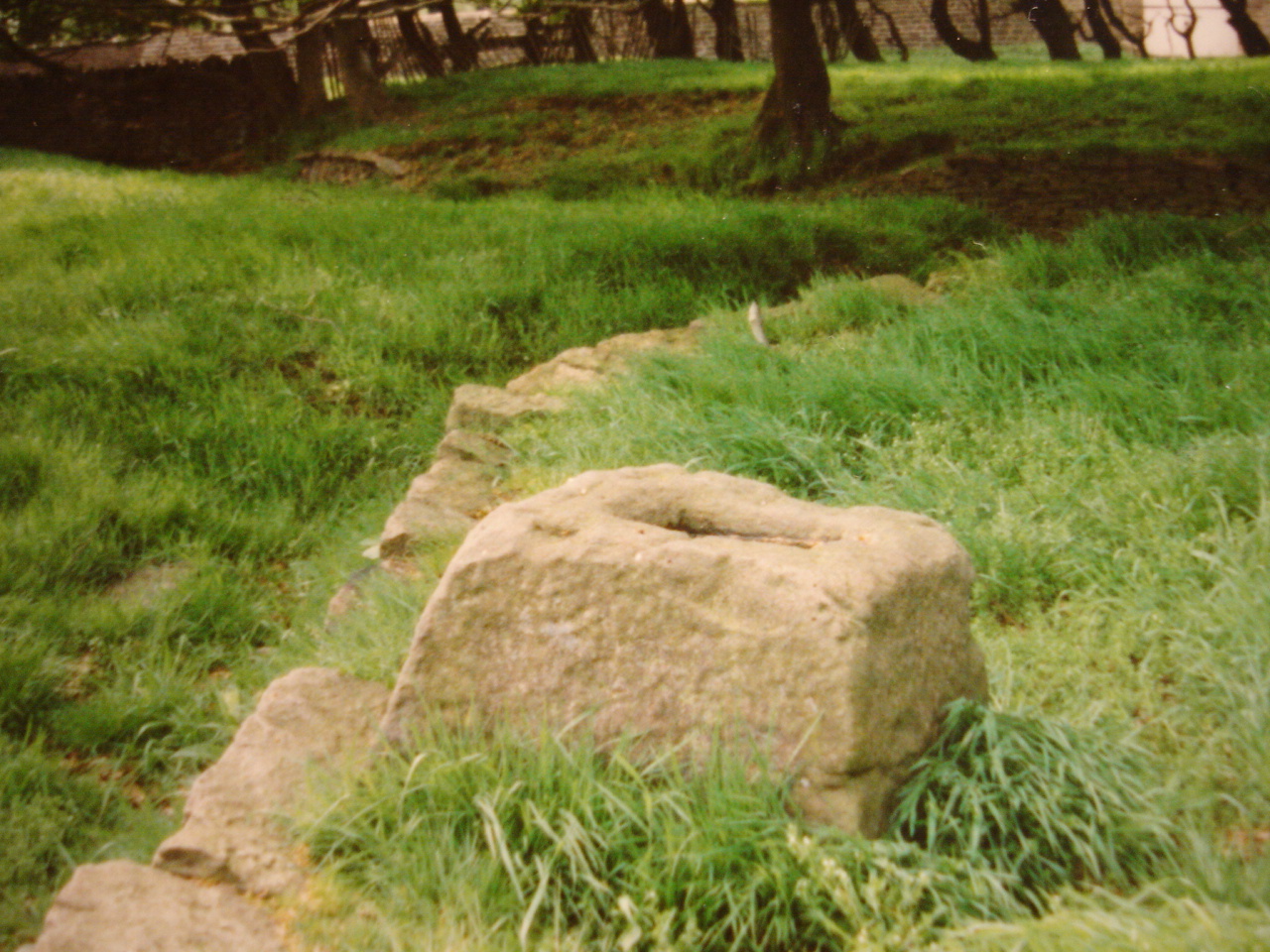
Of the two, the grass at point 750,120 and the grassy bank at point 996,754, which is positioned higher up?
the grass at point 750,120

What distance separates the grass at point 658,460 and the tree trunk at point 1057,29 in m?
5.27

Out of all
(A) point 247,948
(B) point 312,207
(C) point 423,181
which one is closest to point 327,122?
(C) point 423,181

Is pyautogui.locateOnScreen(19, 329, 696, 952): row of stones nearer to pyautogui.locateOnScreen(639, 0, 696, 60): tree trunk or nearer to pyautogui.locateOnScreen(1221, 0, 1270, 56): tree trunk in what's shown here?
pyautogui.locateOnScreen(1221, 0, 1270, 56): tree trunk

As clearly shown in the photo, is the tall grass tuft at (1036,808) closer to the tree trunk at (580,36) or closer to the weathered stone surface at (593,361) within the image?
the weathered stone surface at (593,361)

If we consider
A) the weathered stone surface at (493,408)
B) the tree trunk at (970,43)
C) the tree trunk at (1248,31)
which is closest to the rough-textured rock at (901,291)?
the weathered stone surface at (493,408)

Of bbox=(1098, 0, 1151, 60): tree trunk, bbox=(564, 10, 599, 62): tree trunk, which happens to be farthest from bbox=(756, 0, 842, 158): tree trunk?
bbox=(564, 10, 599, 62): tree trunk

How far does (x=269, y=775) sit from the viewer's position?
211 cm

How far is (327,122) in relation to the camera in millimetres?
14656

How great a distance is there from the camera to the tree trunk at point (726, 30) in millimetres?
20359

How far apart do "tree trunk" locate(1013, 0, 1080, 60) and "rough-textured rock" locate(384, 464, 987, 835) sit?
13.3 m

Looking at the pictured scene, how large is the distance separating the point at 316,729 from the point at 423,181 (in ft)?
30.2

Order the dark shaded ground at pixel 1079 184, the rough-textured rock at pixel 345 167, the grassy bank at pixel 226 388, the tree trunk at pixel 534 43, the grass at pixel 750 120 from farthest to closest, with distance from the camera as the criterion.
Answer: the tree trunk at pixel 534 43 < the rough-textured rock at pixel 345 167 < the grass at pixel 750 120 < the dark shaded ground at pixel 1079 184 < the grassy bank at pixel 226 388

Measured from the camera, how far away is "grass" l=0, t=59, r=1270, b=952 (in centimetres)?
174

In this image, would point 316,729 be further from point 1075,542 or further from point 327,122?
point 327,122
